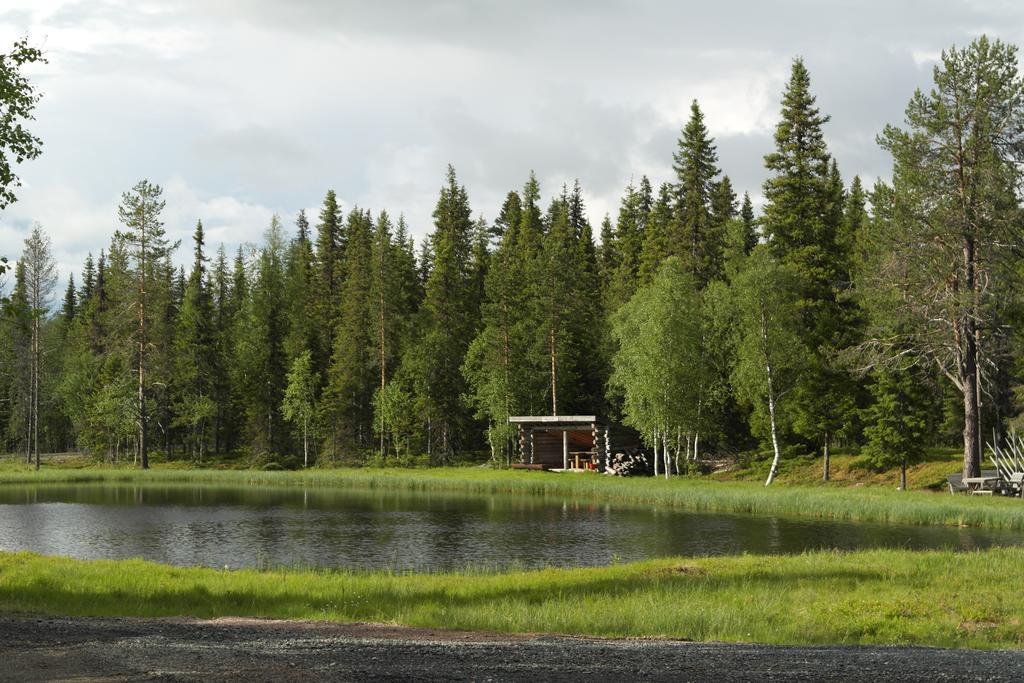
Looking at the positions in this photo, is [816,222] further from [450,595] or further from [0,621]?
[0,621]

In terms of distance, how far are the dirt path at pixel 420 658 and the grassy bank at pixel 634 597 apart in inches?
64.5

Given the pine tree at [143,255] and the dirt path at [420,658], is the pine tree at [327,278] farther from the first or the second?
the dirt path at [420,658]

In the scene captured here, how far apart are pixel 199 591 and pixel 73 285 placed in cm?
11019

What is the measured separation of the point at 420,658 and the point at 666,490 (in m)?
31.5

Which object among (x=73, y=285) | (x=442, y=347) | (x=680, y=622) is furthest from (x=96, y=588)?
(x=73, y=285)

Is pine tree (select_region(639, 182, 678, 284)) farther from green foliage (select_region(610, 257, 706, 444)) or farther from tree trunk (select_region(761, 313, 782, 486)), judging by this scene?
tree trunk (select_region(761, 313, 782, 486))

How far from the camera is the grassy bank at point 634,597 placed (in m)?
13.9

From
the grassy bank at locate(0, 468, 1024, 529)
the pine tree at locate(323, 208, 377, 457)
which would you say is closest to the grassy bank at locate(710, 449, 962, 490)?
the grassy bank at locate(0, 468, 1024, 529)

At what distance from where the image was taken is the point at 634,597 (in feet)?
53.5

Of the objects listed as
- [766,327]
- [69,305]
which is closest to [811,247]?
[766,327]

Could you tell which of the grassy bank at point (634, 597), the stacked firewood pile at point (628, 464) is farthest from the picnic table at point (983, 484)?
the stacked firewood pile at point (628, 464)

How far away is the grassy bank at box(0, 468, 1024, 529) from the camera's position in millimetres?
31797

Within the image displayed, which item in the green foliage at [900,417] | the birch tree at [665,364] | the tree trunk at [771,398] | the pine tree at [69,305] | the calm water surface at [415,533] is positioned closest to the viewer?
the calm water surface at [415,533]

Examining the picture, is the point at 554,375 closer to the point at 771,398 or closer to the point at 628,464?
the point at 628,464
